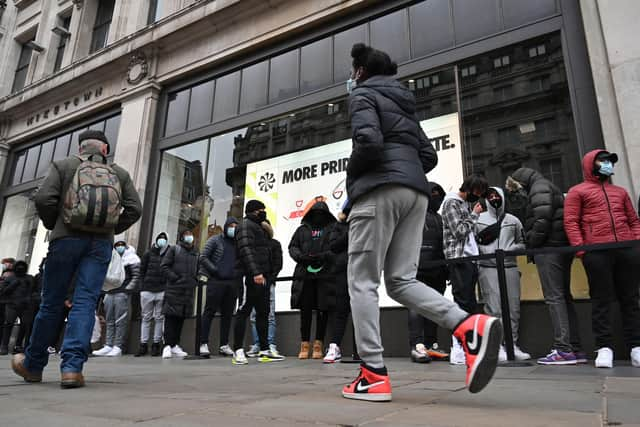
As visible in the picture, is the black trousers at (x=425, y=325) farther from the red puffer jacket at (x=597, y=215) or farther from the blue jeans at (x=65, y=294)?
the blue jeans at (x=65, y=294)

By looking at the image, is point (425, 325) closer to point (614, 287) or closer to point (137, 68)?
point (614, 287)

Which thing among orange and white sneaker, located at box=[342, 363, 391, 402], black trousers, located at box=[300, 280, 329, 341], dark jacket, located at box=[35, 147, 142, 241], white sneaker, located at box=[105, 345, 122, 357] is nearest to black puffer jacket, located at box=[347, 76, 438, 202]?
orange and white sneaker, located at box=[342, 363, 391, 402]

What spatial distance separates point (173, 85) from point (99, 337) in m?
6.19

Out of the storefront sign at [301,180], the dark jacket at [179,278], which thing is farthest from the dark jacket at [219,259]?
the storefront sign at [301,180]

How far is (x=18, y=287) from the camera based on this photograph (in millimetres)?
10000

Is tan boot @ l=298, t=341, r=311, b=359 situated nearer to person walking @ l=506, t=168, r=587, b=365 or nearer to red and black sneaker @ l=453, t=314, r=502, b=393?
person walking @ l=506, t=168, r=587, b=365

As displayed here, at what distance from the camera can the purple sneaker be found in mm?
4541

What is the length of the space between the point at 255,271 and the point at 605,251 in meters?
3.66

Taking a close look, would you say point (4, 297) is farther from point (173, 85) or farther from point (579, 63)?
point (579, 63)

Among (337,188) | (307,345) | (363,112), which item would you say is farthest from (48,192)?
(337,188)

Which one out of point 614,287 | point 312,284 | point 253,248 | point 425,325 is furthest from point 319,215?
point 614,287

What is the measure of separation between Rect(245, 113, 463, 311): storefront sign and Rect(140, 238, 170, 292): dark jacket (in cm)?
205

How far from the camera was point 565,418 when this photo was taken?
1757mm

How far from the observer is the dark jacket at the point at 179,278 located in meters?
6.93
